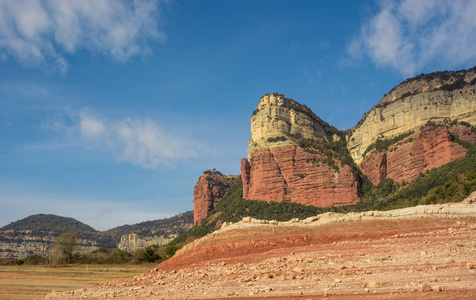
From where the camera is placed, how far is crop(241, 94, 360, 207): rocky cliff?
91.0 metres

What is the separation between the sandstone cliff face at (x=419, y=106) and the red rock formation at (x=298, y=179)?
58.6ft

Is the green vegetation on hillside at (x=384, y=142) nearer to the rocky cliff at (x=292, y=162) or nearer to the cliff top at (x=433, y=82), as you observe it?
the rocky cliff at (x=292, y=162)

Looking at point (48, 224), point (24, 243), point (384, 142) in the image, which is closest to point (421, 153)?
point (384, 142)

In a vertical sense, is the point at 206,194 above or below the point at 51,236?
above

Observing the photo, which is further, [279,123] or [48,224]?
[48,224]

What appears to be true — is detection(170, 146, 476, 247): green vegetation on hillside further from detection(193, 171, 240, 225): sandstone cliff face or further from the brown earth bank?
the brown earth bank

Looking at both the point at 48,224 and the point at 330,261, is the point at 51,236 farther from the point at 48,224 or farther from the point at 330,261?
the point at 330,261

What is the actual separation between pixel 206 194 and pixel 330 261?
110 meters

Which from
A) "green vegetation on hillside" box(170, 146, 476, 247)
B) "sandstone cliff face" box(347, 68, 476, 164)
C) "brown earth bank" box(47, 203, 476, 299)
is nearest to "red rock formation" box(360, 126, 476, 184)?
"green vegetation on hillside" box(170, 146, 476, 247)

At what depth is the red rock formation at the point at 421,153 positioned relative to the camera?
7331cm

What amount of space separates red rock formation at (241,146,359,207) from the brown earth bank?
65.6 meters

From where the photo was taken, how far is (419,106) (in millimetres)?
89812

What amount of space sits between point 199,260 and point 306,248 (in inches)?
273

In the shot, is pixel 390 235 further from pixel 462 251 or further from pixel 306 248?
pixel 462 251
